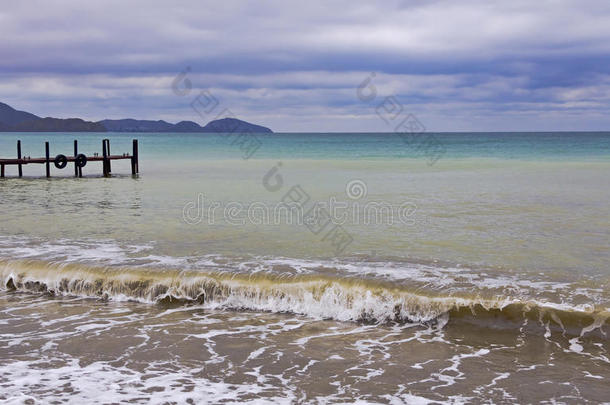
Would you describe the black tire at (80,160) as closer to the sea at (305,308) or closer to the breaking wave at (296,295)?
the sea at (305,308)

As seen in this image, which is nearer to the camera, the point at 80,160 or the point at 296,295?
the point at 296,295

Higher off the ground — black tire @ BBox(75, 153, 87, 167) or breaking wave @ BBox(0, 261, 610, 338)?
black tire @ BBox(75, 153, 87, 167)

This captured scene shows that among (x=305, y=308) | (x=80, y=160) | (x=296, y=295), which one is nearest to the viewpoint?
(x=305, y=308)

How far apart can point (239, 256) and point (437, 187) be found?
19.2m

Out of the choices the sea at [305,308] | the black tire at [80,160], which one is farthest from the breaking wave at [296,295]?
the black tire at [80,160]

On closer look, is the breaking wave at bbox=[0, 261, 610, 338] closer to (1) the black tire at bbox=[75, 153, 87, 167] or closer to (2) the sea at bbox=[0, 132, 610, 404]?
(2) the sea at bbox=[0, 132, 610, 404]

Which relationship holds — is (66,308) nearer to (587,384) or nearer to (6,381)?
(6,381)

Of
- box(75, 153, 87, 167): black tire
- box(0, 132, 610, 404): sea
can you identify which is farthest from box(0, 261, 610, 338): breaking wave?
box(75, 153, 87, 167): black tire

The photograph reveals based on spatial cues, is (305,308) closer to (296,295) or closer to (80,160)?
(296,295)

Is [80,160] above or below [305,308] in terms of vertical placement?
above

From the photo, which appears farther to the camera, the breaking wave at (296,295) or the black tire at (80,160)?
the black tire at (80,160)

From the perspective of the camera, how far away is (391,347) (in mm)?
8016

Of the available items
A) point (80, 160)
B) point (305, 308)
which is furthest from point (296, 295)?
point (80, 160)

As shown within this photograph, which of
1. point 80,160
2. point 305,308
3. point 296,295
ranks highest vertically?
point 80,160
